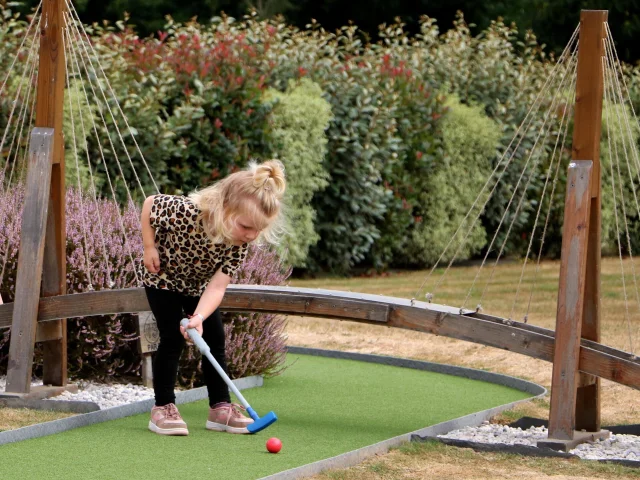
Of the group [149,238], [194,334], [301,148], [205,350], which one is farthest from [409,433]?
[301,148]

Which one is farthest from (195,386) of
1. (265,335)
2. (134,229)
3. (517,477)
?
(517,477)

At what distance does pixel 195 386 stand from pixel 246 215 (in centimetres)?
225

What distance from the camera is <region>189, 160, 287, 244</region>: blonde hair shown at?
5.44m

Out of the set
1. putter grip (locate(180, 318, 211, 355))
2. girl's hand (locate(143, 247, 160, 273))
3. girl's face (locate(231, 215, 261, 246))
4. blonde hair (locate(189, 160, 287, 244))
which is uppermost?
blonde hair (locate(189, 160, 287, 244))

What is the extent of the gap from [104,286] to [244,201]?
6.76 feet

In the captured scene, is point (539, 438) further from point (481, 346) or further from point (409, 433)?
point (481, 346)

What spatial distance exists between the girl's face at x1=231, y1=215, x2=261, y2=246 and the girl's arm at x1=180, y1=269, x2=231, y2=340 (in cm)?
22

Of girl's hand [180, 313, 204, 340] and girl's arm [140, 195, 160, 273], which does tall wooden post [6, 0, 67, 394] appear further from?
girl's hand [180, 313, 204, 340]

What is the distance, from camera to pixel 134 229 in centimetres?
743

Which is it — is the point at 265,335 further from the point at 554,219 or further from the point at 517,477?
the point at 554,219

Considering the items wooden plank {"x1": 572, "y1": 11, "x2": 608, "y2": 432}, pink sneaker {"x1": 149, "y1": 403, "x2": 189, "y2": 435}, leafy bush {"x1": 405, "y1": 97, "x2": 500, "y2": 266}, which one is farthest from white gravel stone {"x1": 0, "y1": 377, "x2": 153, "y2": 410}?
leafy bush {"x1": 405, "y1": 97, "x2": 500, "y2": 266}

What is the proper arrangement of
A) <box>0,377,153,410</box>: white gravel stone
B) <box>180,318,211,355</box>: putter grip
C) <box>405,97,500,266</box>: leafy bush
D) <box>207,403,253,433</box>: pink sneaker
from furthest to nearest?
<box>405,97,500,266</box>: leafy bush → <box>0,377,153,410</box>: white gravel stone → <box>207,403,253,433</box>: pink sneaker → <box>180,318,211,355</box>: putter grip

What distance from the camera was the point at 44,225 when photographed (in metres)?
6.57

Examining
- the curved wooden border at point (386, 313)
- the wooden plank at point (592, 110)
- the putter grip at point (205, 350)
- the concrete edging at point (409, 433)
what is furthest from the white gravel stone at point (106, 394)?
the wooden plank at point (592, 110)
